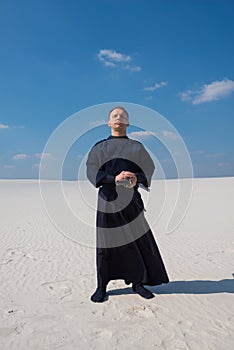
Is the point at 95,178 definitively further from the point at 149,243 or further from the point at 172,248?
the point at 172,248

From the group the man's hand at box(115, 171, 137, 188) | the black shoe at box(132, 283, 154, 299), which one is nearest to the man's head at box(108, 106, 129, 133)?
the man's hand at box(115, 171, 137, 188)

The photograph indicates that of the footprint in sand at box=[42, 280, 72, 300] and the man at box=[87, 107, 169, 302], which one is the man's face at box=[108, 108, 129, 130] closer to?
the man at box=[87, 107, 169, 302]

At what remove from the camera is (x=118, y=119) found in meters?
3.89

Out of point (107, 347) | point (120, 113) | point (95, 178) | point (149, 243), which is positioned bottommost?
point (107, 347)

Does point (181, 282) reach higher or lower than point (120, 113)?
lower

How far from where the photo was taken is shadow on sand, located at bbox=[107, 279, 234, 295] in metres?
4.40

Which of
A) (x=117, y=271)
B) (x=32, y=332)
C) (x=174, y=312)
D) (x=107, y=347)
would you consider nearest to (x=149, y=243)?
(x=117, y=271)

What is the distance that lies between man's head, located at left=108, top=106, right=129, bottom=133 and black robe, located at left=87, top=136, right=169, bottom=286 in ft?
0.46

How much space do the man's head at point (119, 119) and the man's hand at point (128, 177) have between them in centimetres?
61

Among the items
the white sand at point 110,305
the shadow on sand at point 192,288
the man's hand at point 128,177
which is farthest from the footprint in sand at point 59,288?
the man's hand at point 128,177

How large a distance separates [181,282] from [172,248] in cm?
297

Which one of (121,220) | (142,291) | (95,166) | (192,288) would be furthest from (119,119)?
(192,288)

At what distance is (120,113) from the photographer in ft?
12.8

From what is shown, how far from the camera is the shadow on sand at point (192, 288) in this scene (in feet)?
14.4
